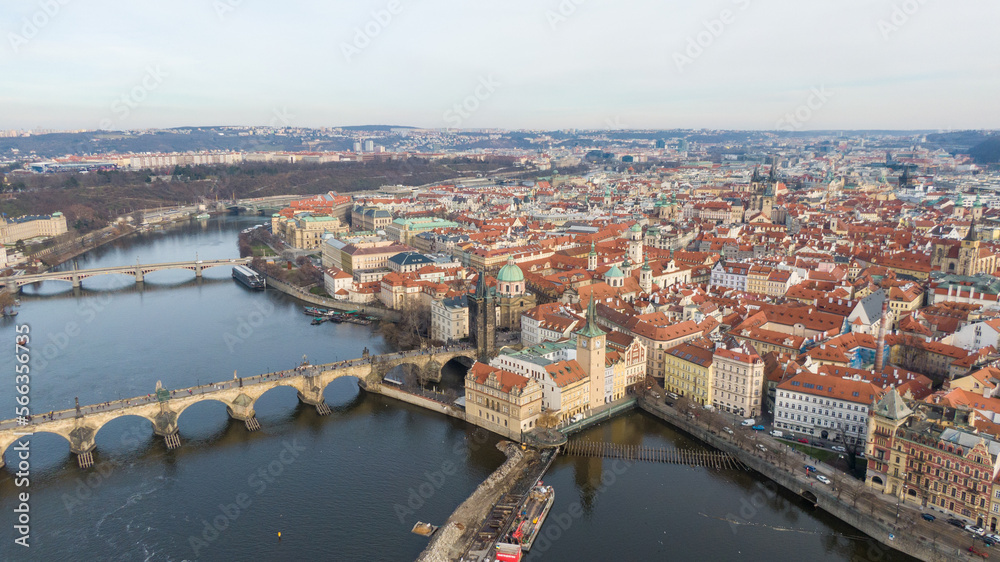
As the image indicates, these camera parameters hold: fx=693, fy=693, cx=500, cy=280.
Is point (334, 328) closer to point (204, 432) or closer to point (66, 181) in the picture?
point (204, 432)

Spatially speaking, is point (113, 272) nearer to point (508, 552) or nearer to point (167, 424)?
point (167, 424)

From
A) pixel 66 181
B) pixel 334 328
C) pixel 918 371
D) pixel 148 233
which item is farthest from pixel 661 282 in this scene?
pixel 66 181

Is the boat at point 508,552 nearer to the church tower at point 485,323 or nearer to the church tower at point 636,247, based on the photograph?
the church tower at point 485,323

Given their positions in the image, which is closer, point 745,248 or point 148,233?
point 745,248

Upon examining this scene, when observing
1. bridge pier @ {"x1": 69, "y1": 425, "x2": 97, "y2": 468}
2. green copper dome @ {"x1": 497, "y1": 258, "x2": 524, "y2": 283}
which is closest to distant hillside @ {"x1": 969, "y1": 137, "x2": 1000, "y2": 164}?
green copper dome @ {"x1": 497, "y1": 258, "x2": 524, "y2": 283}

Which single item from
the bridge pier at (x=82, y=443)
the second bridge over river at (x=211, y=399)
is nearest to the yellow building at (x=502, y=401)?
the second bridge over river at (x=211, y=399)
